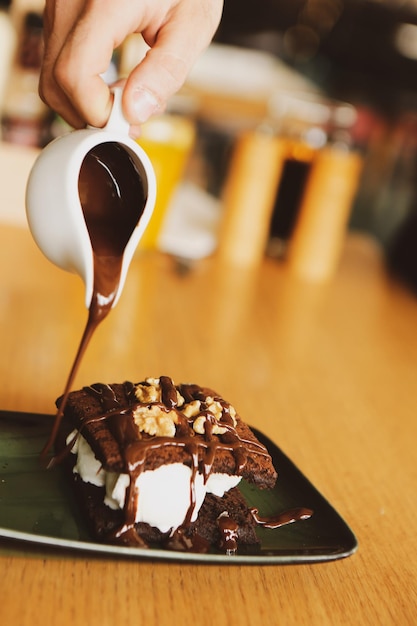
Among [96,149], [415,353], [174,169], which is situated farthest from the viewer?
[174,169]

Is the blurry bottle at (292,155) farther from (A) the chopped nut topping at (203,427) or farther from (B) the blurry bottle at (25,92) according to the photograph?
(A) the chopped nut topping at (203,427)

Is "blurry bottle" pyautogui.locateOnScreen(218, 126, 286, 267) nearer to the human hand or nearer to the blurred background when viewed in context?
the blurred background

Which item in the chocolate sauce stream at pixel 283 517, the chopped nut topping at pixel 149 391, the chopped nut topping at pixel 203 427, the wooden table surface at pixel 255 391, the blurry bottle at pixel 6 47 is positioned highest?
the blurry bottle at pixel 6 47

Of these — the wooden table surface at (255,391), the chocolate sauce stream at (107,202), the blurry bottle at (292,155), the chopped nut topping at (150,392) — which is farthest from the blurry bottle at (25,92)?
the chopped nut topping at (150,392)

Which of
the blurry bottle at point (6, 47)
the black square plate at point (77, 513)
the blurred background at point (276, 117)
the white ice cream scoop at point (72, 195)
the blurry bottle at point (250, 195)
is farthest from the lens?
the blurry bottle at point (250, 195)

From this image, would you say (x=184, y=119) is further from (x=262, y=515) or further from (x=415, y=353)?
(x=262, y=515)

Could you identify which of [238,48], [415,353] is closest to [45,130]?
[415,353]
